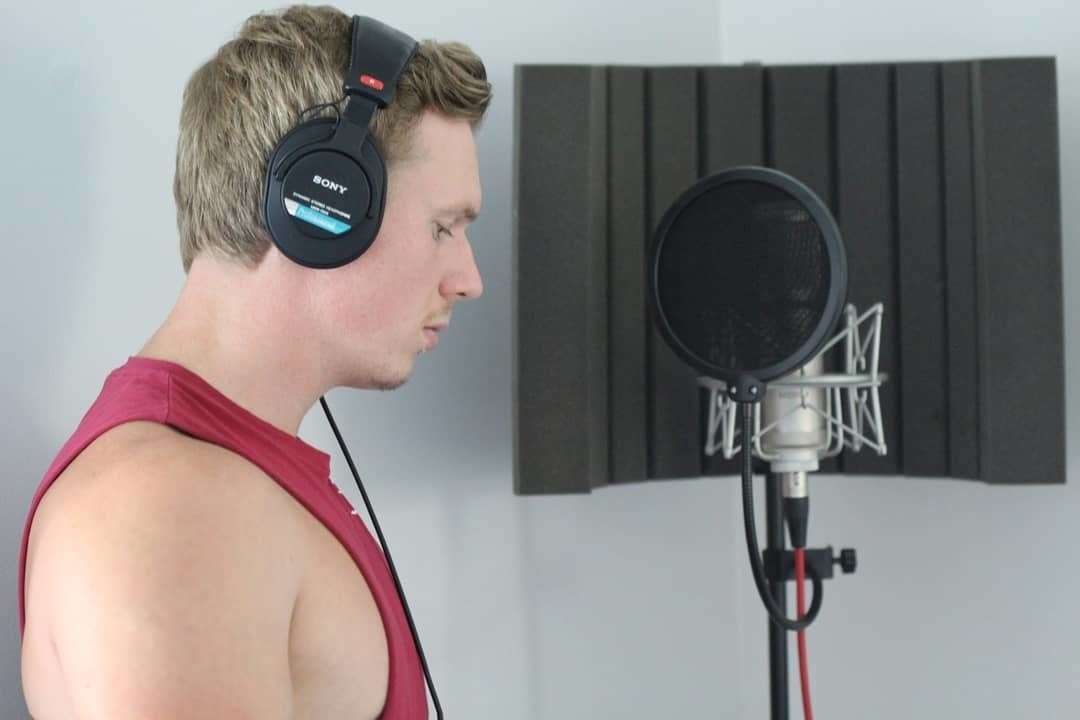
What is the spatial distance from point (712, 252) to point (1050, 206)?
44 cm

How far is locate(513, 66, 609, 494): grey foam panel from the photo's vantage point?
1.36m

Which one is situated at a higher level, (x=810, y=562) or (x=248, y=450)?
(x=248, y=450)

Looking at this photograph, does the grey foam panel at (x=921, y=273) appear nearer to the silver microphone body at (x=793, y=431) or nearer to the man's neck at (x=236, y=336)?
the silver microphone body at (x=793, y=431)

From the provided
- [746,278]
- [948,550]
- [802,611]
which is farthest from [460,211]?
[948,550]

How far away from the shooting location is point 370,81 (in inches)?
Result: 37.0

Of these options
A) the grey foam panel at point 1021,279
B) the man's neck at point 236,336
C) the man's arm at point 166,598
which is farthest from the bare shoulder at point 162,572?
the grey foam panel at point 1021,279

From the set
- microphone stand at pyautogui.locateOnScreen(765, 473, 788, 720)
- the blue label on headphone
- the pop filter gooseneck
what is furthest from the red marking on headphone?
microphone stand at pyautogui.locateOnScreen(765, 473, 788, 720)

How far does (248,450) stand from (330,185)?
210 mm

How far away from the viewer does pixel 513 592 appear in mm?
1588

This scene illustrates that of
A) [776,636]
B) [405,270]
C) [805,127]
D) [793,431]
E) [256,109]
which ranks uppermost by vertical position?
[805,127]

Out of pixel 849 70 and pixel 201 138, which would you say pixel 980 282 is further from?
pixel 201 138

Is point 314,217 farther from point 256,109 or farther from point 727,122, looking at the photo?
point 727,122

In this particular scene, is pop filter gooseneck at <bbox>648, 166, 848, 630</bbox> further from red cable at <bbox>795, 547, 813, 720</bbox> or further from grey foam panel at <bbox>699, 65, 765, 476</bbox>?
grey foam panel at <bbox>699, 65, 765, 476</bbox>

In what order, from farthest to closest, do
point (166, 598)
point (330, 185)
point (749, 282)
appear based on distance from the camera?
1. point (749, 282)
2. point (330, 185)
3. point (166, 598)
